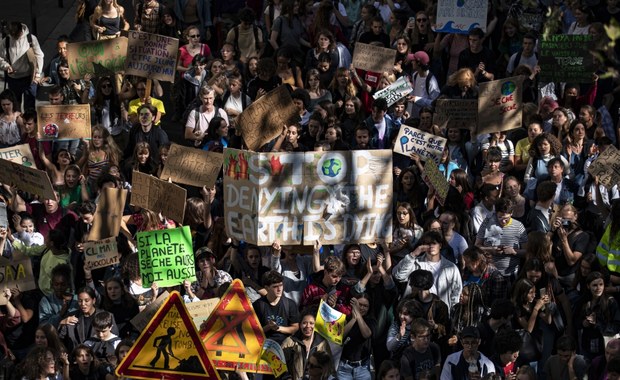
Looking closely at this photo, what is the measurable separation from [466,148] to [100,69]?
4405 millimetres

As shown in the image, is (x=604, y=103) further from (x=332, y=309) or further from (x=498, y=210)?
(x=332, y=309)

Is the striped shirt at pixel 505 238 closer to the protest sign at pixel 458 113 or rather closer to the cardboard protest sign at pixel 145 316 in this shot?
the protest sign at pixel 458 113

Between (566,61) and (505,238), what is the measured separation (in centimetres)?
362

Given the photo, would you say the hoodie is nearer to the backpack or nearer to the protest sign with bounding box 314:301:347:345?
the backpack

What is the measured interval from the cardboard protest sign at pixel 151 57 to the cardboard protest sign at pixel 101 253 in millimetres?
4128

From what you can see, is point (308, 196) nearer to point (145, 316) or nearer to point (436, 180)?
point (436, 180)

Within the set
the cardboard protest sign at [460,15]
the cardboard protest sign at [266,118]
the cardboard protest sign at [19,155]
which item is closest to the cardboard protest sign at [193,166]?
the cardboard protest sign at [266,118]

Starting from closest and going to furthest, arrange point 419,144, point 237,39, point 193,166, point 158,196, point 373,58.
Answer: point 158,196 < point 193,166 < point 419,144 < point 373,58 < point 237,39

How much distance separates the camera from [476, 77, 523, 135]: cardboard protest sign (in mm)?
18297

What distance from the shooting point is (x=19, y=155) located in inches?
724

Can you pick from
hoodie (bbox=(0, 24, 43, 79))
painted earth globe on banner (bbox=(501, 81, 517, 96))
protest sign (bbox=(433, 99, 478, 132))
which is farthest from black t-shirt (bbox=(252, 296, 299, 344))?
hoodie (bbox=(0, 24, 43, 79))

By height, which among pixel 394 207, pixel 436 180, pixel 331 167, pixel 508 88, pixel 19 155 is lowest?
pixel 394 207

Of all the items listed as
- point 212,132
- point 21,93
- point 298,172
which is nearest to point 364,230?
point 298,172

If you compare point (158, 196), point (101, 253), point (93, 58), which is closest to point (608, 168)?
point (158, 196)
